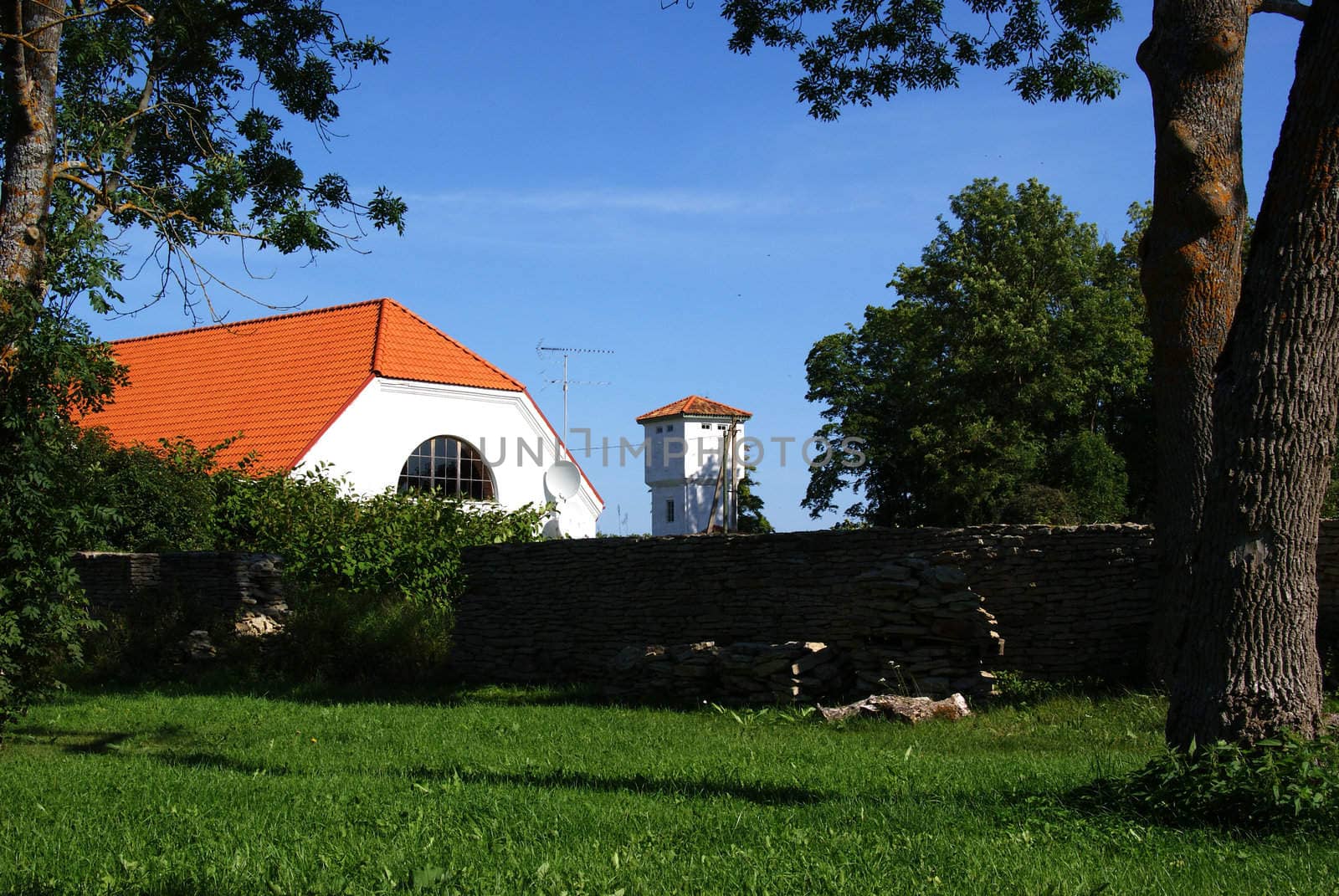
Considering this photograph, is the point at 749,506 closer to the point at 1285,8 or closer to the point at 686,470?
the point at 686,470

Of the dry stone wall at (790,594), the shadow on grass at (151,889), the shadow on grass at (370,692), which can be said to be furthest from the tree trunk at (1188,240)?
the shadow on grass at (151,889)

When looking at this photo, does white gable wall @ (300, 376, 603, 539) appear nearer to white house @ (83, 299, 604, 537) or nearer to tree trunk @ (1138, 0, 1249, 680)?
white house @ (83, 299, 604, 537)

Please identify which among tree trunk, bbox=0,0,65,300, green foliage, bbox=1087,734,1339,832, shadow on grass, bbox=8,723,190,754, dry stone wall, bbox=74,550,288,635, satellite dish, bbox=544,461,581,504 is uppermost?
tree trunk, bbox=0,0,65,300

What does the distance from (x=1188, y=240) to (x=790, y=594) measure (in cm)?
602

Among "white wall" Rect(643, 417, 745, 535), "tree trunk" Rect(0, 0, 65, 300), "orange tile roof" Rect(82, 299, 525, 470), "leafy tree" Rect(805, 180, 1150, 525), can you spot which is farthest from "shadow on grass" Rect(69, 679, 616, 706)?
"white wall" Rect(643, 417, 745, 535)

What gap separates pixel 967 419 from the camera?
33.2m

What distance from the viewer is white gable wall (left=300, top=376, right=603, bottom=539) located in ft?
90.9

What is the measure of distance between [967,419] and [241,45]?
24460 millimetres

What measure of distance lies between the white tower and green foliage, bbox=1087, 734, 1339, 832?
42200 mm

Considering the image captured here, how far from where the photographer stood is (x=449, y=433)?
30.2 metres

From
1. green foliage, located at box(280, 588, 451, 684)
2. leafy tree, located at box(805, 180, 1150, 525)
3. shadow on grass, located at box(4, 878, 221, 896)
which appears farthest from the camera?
leafy tree, located at box(805, 180, 1150, 525)

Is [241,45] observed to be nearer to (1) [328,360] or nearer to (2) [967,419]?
(1) [328,360]

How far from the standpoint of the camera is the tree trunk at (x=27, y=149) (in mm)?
9648

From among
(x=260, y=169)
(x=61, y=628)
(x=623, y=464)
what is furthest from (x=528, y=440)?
(x=61, y=628)
